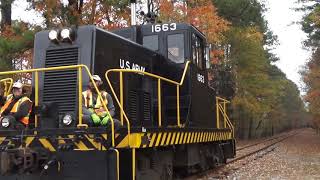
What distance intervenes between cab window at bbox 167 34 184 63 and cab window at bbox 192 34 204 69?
0.38 metres

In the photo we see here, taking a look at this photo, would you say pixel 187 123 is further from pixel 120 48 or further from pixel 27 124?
pixel 27 124

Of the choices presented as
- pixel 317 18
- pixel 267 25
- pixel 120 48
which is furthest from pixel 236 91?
pixel 120 48

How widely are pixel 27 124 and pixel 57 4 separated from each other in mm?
14484

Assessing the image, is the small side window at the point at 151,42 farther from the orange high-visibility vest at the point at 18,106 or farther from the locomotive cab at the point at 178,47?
the orange high-visibility vest at the point at 18,106

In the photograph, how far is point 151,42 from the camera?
10.7m

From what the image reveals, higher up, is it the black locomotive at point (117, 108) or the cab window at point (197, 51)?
the cab window at point (197, 51)

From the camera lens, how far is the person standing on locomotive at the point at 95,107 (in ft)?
22.6

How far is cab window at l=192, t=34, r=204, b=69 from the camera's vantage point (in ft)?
35.9

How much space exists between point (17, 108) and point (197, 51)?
17.2 ft

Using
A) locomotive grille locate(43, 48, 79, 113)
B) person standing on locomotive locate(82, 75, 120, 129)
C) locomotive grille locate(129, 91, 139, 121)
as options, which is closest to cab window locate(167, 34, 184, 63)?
locomotive grille locate(129, 91, 139, 121)

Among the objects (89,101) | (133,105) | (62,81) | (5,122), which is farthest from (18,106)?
(133,105)

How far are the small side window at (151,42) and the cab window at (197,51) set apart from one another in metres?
0.90

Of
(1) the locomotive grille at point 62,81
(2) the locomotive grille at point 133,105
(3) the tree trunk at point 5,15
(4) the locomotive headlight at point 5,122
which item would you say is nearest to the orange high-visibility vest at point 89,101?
(1) the locomotive grille at point 62,81

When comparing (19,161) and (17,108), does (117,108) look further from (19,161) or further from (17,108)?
(19,161)
